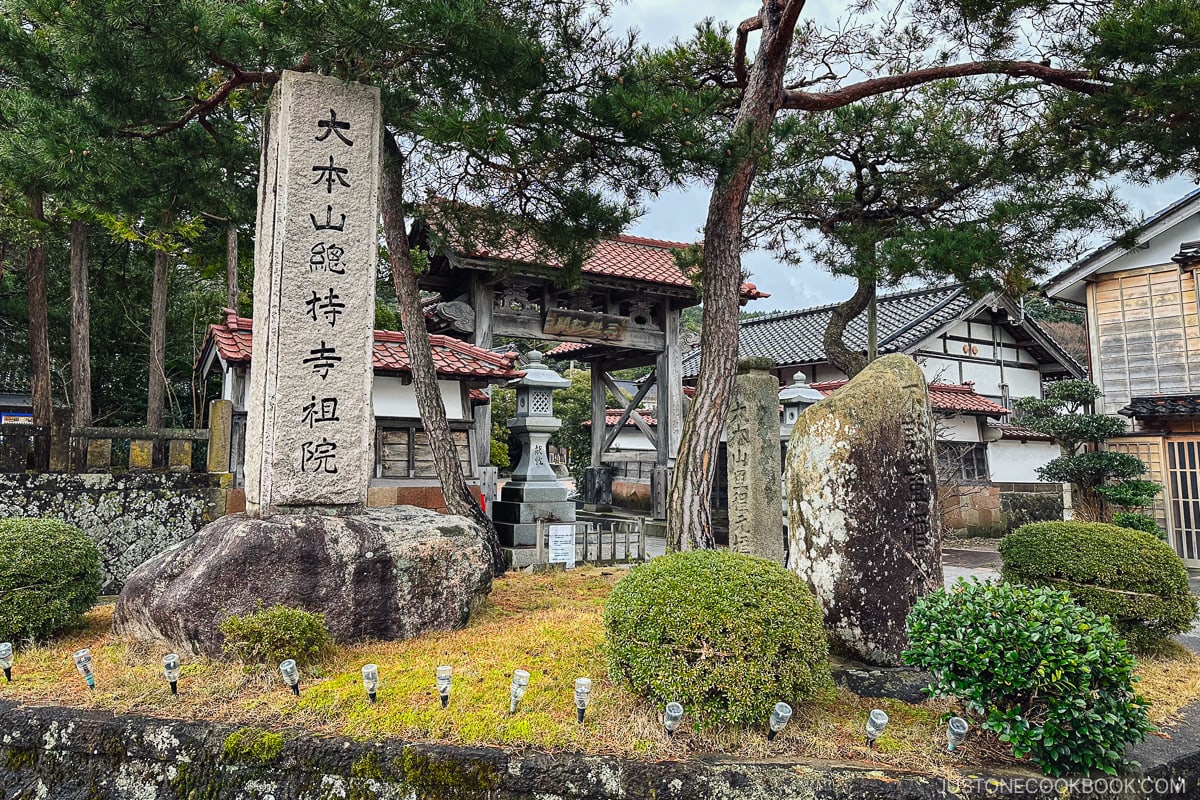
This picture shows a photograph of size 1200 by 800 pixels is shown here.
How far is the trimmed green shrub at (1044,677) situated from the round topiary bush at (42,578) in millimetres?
5777

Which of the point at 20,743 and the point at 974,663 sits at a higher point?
the point at 974,663

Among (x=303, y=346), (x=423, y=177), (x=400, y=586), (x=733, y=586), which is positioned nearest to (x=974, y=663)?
(x=733, y=586)

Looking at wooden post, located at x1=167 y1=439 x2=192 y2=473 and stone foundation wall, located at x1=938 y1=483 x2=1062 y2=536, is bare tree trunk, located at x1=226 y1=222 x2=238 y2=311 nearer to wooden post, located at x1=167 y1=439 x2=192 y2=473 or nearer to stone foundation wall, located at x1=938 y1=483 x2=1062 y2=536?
wooden post, located at x1=167 y1=439 x2=192 y2=473

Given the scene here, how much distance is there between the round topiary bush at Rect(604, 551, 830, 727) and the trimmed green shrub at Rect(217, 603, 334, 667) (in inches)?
74.1

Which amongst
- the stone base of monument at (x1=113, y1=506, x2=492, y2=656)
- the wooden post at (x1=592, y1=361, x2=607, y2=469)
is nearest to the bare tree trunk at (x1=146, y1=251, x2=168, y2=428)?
the stone base of monument at (x1=113, y1=506, x2=492, y2=656)

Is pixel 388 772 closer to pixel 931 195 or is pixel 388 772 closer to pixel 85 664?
pixel 85 664

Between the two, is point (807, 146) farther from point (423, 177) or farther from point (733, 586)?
point (733, 586)

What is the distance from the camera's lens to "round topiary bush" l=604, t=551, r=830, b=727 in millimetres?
3549

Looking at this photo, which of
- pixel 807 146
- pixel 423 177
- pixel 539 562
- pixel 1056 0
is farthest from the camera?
pixel 807 146

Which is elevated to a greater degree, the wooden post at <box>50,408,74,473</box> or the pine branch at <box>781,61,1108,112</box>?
the pine branch at <box>781,61,1108,112</box>

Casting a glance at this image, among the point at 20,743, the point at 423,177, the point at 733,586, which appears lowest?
the point at 20,743

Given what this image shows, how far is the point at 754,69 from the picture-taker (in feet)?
21.5

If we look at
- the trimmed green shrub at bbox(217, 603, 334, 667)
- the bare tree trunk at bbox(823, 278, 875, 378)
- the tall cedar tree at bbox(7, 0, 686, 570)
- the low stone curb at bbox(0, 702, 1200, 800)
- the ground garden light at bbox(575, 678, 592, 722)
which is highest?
the tall cedar tree at bbox(7, 0, 686, 570)

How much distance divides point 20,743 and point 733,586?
3986 mm
